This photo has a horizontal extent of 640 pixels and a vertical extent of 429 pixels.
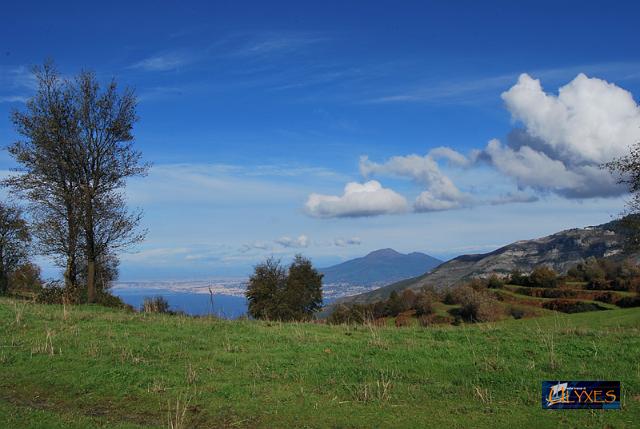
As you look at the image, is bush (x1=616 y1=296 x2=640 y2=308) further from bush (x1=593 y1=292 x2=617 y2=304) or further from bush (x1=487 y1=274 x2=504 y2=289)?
bush (x1=487 y1=274 x2=504 y2=289)

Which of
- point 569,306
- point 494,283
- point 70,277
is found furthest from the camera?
point 494,283

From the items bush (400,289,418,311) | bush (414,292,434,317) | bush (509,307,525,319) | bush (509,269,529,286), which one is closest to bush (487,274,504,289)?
bush (509,269,529,286)

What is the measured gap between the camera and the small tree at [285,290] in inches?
2361

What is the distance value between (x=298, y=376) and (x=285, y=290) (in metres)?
52.2

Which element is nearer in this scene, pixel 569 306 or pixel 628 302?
pixel 628 302

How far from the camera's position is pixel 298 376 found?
38.1ft

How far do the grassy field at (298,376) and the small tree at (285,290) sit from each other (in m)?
43.4

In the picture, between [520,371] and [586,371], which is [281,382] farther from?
[586,371]

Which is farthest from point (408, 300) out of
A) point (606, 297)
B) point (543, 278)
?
point (606, 297)

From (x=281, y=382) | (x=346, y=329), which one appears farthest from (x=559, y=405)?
(x=346, y=329)

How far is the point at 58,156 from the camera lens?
28.7 m

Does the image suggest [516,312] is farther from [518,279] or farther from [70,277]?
[70,277]

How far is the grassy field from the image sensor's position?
904 cm

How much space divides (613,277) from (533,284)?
10.1m
